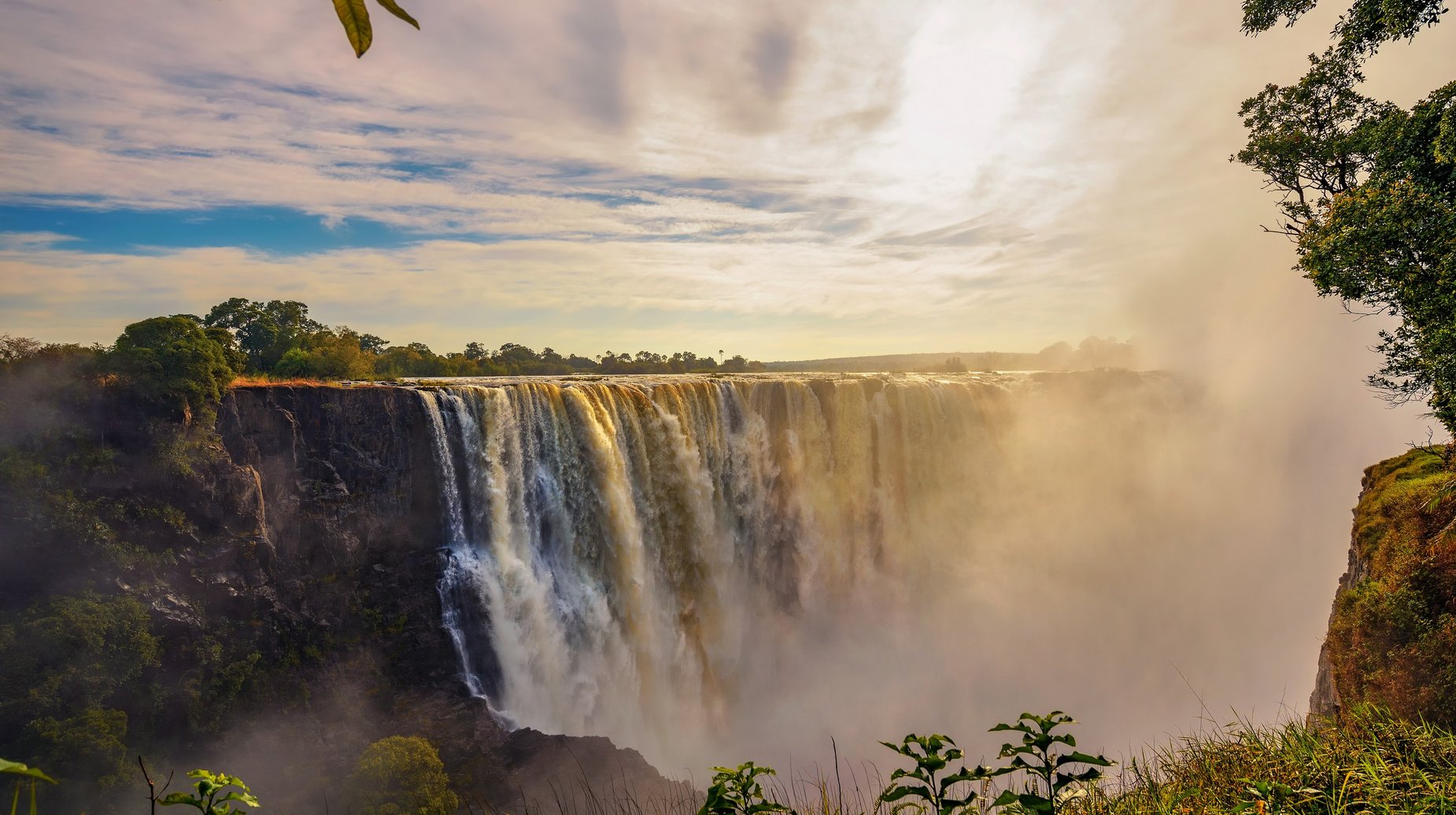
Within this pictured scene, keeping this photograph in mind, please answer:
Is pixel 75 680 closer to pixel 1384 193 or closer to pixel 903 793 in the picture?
pixel 903 793

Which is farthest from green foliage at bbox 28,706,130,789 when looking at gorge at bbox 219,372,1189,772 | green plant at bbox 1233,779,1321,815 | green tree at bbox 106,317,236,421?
green plant at bbox 1233,779,1321,815

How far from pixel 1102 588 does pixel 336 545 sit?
33.6 metres

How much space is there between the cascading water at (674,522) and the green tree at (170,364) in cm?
547

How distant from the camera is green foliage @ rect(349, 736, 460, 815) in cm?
1457

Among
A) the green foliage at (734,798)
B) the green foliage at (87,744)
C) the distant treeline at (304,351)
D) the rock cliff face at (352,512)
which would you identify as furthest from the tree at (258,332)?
the green foliage at (734,798)

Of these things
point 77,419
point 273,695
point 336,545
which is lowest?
point 273,695

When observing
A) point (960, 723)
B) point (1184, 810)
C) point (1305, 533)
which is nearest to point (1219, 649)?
point (1305, 533)

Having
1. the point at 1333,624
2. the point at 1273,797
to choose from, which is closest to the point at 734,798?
the point at 1273,797

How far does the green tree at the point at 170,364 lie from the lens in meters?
16.5

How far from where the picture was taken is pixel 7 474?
1494 cm

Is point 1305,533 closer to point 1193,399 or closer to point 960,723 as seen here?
point 1193,399

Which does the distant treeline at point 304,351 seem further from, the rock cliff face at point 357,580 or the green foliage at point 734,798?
the green foliage at point 734,798

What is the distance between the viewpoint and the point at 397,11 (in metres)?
1.48

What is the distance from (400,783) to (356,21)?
58.9 feet
